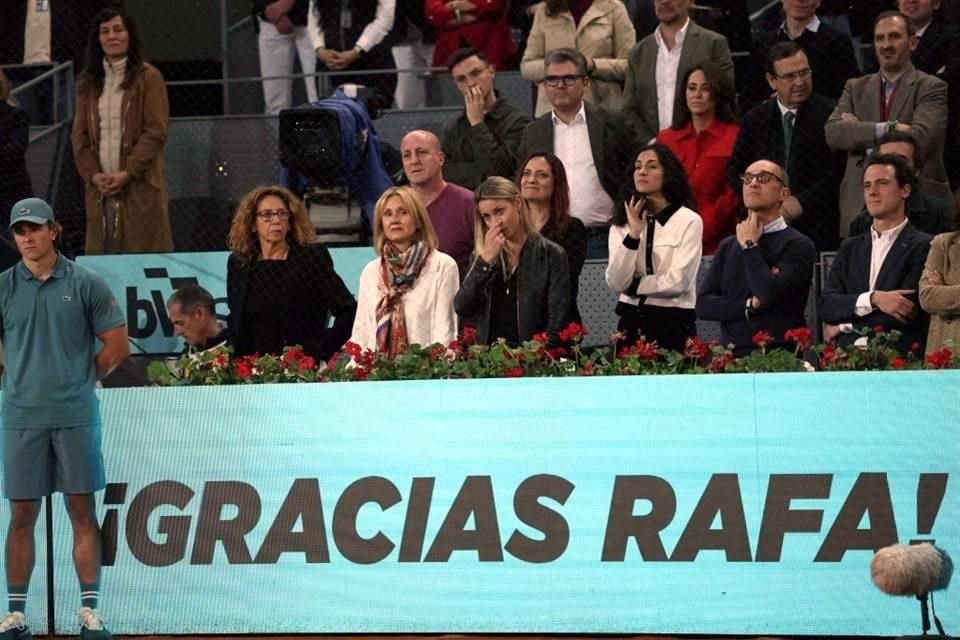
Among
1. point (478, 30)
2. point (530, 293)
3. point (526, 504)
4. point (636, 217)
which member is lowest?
point (526, 504)

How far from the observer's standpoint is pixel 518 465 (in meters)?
8.28

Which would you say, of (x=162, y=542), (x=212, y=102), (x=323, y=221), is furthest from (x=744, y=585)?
(x=212, y=102)

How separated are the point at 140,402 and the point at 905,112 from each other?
4627 mm

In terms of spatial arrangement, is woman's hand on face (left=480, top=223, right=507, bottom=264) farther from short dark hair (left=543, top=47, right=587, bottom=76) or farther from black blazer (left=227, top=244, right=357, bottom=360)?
short dark hair (left=543, top=47, right=587, bottom=76)

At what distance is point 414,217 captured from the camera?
30.8 feet

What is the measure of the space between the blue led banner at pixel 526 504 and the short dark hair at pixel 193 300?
60.0 inches

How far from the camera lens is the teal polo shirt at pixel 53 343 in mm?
8320

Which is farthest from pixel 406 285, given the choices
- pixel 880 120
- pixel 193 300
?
pixel 880 120

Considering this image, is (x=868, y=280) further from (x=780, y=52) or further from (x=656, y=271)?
(x=780, y=52)

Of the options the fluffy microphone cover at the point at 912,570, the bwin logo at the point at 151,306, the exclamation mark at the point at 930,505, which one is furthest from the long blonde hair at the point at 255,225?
the fluffy microphone cover at the point at 912,570

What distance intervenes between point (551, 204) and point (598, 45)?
7.30ft

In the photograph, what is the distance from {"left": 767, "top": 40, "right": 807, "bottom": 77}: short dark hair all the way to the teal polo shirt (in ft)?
14.0

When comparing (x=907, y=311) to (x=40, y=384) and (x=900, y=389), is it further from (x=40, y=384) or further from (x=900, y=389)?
(x=40, y=384)

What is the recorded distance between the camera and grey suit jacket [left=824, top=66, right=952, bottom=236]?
1045 cm
